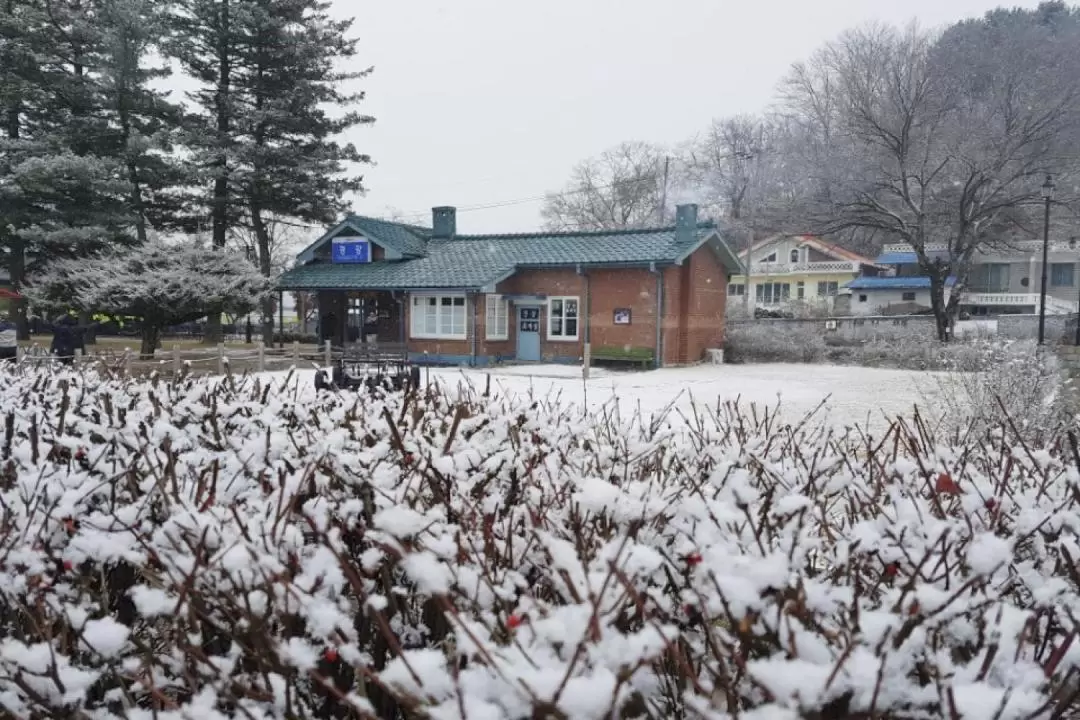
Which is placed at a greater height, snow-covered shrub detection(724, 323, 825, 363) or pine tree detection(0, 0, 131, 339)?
pine tree detection(0, 0, 131, 339)

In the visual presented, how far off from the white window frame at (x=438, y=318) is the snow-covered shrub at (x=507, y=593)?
22.9m

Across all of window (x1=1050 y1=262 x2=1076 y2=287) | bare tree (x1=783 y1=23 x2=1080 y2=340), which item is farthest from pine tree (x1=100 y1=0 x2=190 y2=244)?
window (x1=1050 y1=262 x2=1076 y2=287)

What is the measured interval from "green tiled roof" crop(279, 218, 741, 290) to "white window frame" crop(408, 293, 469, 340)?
2.51 feet

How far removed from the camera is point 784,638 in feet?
5.58

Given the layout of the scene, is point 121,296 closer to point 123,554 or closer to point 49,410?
point 49,410

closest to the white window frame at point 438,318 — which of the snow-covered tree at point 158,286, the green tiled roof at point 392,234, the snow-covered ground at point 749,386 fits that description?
the snow-covered ground at point 749,386

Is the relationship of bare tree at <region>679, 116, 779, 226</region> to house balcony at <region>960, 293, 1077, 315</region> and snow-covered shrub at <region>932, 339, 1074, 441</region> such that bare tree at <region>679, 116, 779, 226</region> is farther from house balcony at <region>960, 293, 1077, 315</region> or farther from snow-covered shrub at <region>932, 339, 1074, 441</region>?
snow-covered shrub at <region>932, 339, 1074, 441</region>

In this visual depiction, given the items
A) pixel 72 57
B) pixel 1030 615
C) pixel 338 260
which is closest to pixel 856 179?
pixel 338 260

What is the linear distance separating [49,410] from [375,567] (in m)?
3.19

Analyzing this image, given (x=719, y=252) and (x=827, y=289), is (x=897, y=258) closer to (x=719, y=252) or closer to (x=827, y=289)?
(x=827, y=289)

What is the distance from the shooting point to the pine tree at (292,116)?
99.7 ft

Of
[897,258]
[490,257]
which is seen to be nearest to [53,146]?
[490,257]

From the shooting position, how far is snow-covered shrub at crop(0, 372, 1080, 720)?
153cm

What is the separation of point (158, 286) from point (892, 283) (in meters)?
44.6
